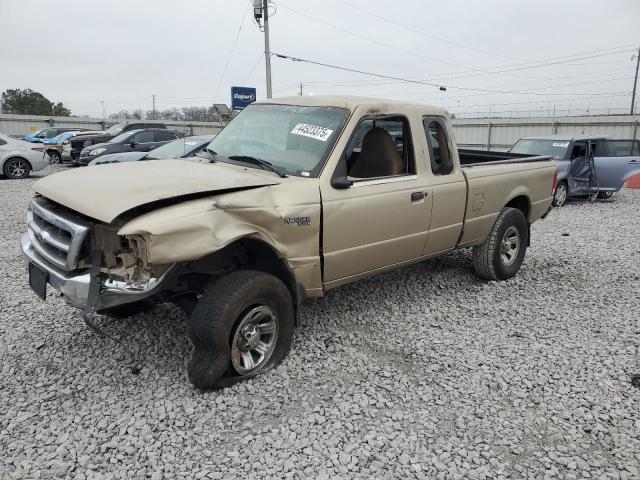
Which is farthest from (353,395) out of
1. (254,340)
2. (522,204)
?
(522,204)

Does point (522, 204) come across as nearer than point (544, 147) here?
Yes

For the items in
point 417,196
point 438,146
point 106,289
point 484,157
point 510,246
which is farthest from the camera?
point 484,157

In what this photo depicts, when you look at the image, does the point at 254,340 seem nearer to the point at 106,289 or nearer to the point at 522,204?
the point at 106,289

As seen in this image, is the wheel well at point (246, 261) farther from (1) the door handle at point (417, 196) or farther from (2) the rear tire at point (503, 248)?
(2) the rear tire at point (503, 248)

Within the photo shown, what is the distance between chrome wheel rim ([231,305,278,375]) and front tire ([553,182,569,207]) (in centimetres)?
1002

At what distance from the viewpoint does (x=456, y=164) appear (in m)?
4.93

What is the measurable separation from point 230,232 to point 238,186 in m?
0.37

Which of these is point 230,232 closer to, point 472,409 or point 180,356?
point 180,356

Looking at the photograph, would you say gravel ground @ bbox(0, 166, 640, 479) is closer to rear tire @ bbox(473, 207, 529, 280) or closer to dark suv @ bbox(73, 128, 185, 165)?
rear tire @ bbox(473, 207, 529, 280)

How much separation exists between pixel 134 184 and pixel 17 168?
14.6 metres

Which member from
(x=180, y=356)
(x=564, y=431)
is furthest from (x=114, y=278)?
(x=564, y=431)

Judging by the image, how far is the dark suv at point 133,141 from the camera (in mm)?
15131

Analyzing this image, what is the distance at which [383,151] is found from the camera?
446 cm

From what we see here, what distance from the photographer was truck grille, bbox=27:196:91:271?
3.04m
